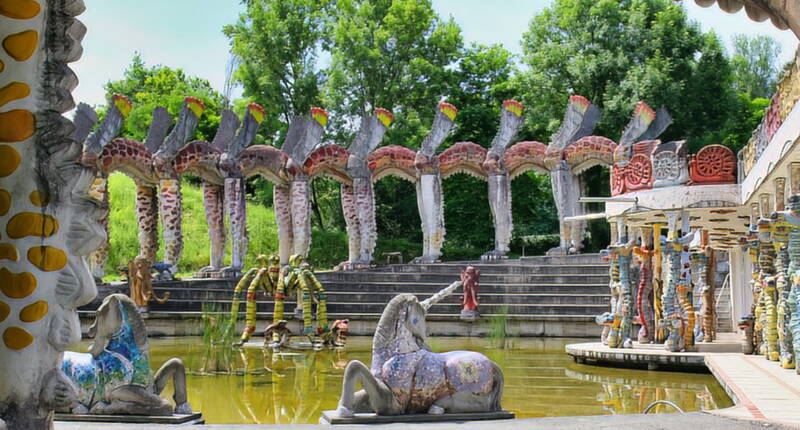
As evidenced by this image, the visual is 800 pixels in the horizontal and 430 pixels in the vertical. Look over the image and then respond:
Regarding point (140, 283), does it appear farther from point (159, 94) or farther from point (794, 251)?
point (159, 94)

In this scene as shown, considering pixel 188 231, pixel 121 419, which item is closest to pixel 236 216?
pixel 188 231

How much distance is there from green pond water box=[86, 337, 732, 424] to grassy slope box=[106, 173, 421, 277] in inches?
595

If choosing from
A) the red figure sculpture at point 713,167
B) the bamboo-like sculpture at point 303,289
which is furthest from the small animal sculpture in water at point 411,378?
the bamboo-like sculpture at point 303,289

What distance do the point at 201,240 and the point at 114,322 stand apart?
80.7 feet

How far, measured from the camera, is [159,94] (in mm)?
40625

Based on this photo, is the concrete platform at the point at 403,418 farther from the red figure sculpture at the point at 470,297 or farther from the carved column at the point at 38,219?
the red figure sculpture at the point at 470,297

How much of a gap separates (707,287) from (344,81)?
20855 mm

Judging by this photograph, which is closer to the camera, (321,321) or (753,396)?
(753,396)

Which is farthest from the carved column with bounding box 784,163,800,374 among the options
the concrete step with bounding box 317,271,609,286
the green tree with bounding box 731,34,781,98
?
the green tree with bounding box 731,34,781,98

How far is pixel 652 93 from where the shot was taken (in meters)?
29.2

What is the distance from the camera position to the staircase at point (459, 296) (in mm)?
17391

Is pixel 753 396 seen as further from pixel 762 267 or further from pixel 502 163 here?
pixel 502 163

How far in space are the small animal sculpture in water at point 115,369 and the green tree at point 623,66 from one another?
81.9 ft

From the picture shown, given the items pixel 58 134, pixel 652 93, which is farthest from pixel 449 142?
pixel 58 134
